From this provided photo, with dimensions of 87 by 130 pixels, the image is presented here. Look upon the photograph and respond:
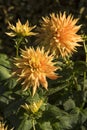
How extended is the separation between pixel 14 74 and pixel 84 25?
9.27 ft

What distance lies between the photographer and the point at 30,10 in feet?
18.0

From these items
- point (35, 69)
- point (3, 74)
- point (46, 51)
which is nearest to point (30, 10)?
point (3, 74)

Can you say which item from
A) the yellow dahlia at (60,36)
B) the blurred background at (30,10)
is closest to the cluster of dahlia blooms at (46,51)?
the yellow dahlia at (60,36)

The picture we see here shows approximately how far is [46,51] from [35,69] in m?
0.29

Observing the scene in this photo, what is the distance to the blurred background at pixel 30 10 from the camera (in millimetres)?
5344

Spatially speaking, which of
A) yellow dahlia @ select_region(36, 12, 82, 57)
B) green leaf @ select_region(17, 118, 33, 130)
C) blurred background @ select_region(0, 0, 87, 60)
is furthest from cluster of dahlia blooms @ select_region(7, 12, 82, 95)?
blurred background @ select_region(0, 0, 87, 60)

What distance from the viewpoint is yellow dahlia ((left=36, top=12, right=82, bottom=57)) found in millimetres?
2631

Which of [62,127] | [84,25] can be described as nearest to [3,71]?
[62,127]

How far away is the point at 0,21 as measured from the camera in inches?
220

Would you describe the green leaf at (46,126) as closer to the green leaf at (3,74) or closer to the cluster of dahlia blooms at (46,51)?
the cluster of dahlia blooms at (46,51)

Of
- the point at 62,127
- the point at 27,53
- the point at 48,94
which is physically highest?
the point at 27,53

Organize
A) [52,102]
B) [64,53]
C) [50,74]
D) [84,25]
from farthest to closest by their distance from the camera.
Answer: [84,25]
[52,102]
[64,53]
[50,74]

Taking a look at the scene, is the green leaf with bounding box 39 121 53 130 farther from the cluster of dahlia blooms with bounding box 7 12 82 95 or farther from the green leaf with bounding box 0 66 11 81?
the green leaf with bounding box 0 66 11 81

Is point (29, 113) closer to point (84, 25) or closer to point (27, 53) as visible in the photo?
point (27, 53)
